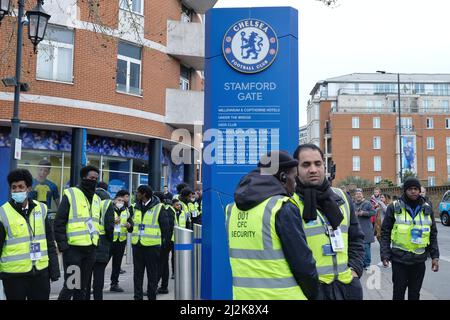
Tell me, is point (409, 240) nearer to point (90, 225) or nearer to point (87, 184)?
point (90, 225)

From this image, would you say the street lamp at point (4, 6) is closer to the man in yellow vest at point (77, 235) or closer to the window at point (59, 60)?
the man in yellow vest at point (77, 235)

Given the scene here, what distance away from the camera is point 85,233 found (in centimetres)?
688

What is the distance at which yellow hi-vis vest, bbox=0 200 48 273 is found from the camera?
528 centimetres

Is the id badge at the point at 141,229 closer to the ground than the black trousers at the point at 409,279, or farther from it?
farther from it

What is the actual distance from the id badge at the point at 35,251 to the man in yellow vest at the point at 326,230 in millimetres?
3088

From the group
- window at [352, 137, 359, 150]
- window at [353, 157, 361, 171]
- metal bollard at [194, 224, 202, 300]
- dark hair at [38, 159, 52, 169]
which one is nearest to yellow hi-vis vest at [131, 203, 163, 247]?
metal bollard at [194, 224, 202, 300]

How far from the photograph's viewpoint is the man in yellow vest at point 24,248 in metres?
5.29

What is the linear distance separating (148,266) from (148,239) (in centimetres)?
46

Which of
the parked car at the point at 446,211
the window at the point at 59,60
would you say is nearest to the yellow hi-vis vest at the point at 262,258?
the window at the point at 59,60

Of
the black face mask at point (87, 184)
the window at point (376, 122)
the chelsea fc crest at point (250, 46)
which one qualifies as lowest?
the black face mask at point (87, 184)

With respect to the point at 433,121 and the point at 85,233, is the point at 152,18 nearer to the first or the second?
the point at 85,233

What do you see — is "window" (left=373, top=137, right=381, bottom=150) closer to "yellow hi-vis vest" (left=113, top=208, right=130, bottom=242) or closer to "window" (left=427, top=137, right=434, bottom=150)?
"window" (left=427, top=137, right=434, bottom=150)

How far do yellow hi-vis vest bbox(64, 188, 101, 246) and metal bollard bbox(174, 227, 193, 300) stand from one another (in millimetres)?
1881
